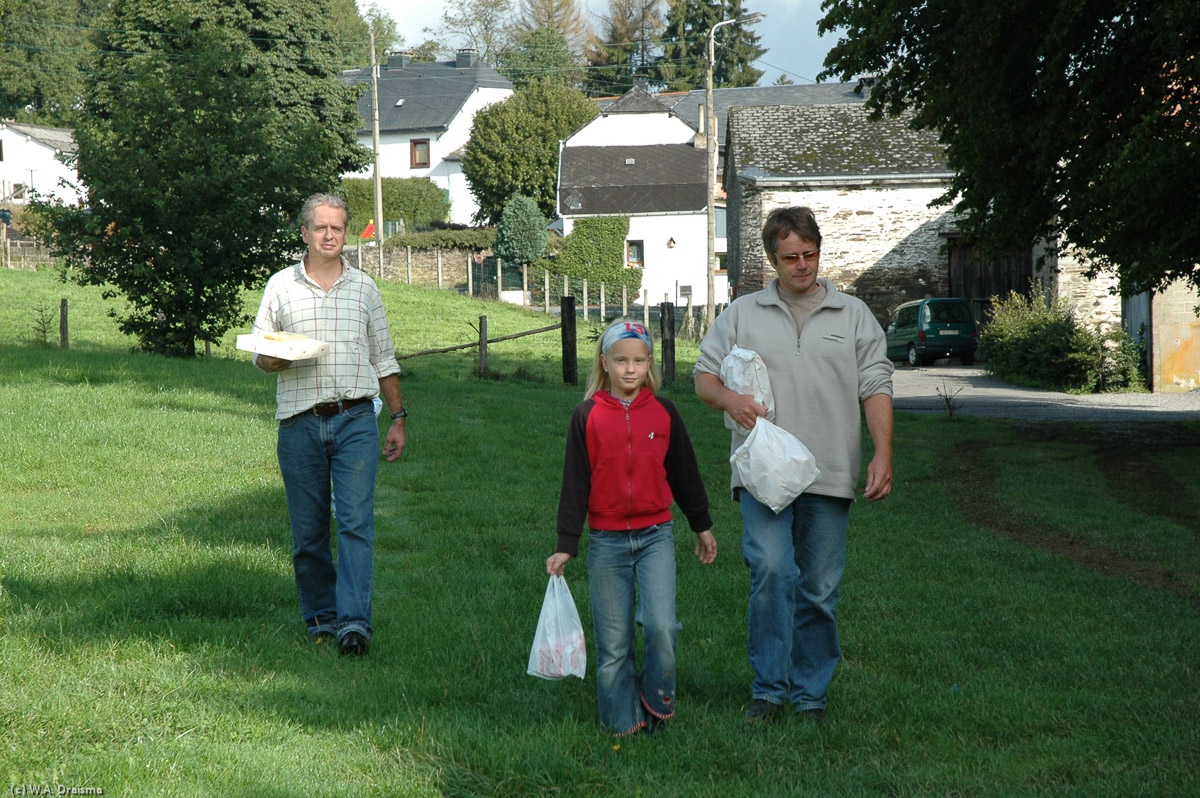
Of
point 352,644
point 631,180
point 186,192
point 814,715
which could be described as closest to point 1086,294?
point 186,192

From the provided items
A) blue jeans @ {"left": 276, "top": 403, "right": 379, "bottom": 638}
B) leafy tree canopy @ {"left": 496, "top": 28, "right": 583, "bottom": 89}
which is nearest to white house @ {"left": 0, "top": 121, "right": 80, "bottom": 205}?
leafy tree canopy @ {"left": 496, "top": 28, "right": 583, "bottom": 89}

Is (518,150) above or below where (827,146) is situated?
above

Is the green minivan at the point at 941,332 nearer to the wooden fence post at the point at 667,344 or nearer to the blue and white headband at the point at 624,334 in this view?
the wooden fence post at the point at 667,344

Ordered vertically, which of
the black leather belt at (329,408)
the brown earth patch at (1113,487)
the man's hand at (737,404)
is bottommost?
the brown earth patch at (1113,487)

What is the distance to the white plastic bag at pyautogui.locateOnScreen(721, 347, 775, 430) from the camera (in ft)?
14.3

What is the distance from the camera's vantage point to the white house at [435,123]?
68125 mm

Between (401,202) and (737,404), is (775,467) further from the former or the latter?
(401,202)

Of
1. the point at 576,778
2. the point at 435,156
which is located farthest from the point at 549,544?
the point at 435,156

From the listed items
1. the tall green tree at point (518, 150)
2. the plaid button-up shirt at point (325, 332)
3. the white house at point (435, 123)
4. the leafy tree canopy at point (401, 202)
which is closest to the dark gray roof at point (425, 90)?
the white house at point (435, 123)

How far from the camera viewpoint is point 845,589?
6594 millimetres

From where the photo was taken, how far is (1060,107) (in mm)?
10992

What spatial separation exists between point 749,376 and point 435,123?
2648 inches

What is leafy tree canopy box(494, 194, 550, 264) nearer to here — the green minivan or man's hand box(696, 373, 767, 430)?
the green minivan

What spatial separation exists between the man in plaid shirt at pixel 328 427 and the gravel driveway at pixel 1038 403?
1366cm
